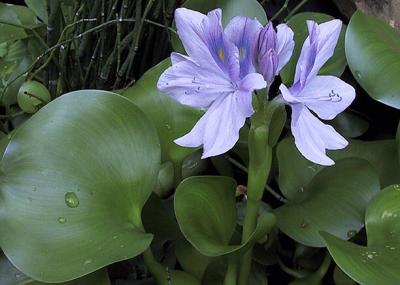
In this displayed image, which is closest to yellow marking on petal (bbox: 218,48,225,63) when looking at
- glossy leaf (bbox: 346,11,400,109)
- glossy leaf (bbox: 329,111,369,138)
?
glossy leaf (bbox: 346,11,400,109)

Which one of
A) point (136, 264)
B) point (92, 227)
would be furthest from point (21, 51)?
point (92, 227)

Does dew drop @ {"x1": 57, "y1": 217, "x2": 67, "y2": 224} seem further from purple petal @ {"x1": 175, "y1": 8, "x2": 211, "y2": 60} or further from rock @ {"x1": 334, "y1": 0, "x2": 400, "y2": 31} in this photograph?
rock @ {"x1": 334, "y1": 0, "x2": 400, "y2": 31}

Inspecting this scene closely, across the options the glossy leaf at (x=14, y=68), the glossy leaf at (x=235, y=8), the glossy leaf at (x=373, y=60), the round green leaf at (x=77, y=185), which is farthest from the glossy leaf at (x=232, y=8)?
the glossy leaf at (x=14, y=68)

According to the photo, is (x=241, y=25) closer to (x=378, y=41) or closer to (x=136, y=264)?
(x=378, y=41)

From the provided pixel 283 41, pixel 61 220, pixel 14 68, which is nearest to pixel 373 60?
pixel 283 41

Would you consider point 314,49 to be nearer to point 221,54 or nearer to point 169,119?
point 221,54

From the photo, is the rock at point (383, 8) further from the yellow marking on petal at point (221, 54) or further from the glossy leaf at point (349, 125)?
the yellow marking on petal at point (221, 54)
